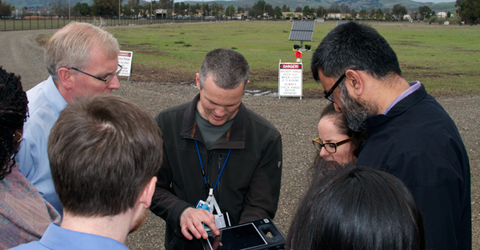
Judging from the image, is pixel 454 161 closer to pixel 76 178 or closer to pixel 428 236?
pixel 428 236

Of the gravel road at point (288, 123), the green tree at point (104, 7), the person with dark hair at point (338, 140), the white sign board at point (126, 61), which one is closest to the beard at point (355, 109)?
the person with dark hair at point (338, 140)

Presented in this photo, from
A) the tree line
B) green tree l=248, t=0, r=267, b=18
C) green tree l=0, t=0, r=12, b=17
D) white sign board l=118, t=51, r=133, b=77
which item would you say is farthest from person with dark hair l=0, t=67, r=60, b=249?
green tree l=248, t=0, r=267, b=18

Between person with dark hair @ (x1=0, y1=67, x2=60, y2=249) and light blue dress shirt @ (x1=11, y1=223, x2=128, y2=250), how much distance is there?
494 mm

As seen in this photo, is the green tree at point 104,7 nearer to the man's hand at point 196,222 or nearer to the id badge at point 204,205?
the id badge at point 204,205

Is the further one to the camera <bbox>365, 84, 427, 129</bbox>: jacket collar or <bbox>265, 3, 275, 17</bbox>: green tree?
<bbox>265, 3, 275, 17</bbox>: green tree

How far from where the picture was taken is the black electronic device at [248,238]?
6.63ft

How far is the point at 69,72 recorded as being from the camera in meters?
2.59

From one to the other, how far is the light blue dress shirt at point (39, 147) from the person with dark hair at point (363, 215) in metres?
1.72

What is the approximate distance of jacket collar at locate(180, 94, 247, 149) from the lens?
8.50ft

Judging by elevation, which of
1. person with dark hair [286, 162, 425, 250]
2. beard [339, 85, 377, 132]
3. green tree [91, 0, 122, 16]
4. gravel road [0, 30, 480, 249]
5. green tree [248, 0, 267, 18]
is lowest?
gravel road [0, 30, 480, 249]

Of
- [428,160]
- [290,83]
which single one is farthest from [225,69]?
[290,83]

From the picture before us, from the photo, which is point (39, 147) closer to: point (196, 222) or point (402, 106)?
point (196, 222)

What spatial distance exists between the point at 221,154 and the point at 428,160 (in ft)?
4.73

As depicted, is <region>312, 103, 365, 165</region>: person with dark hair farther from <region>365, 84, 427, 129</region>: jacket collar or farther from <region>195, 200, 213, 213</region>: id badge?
<region>195, 200, 213, 213</region>: id badge
